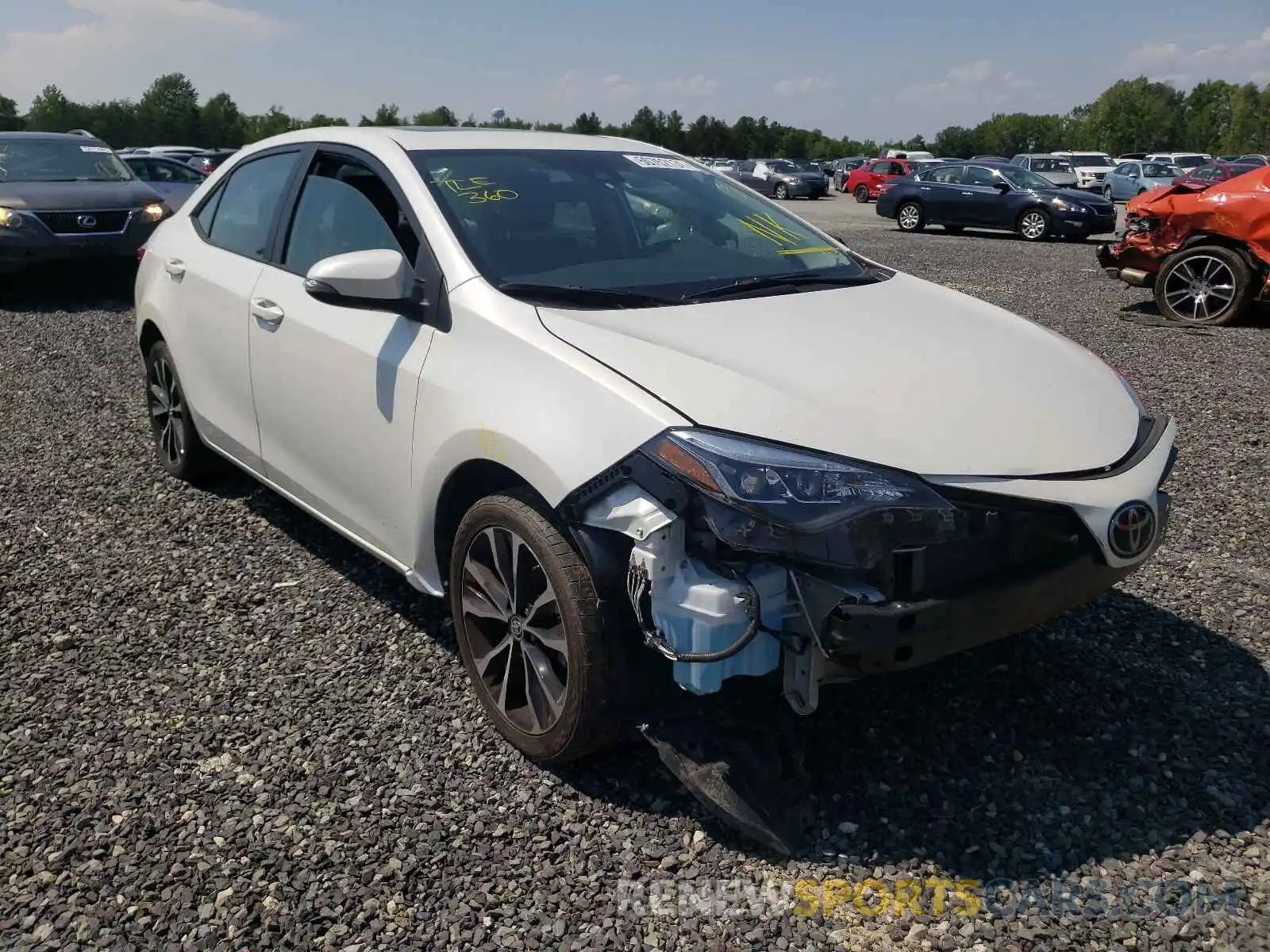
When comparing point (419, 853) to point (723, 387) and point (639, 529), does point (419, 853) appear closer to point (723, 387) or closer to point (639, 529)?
point (639, 529)

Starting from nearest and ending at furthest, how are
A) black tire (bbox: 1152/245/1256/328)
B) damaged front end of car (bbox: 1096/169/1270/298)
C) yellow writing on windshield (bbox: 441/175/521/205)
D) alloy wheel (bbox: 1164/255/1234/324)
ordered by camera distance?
yellow writing on windshield (bbox: 441/175/521/205)
damaged front end of car (bbox: 1096/169/1270/298)
black tire (bbox: 1152/245/1256/328)
alloy wheel (bbox: 1164/255/1234/324)

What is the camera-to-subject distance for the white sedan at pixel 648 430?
227cm

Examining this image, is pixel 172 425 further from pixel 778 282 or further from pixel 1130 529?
pixel 1130 529

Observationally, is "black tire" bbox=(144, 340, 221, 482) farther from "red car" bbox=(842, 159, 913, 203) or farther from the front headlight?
"red car" bbox=(842, 159, 913, 203)

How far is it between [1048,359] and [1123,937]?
1.54 meters

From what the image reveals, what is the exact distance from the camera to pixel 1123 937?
7.24ft

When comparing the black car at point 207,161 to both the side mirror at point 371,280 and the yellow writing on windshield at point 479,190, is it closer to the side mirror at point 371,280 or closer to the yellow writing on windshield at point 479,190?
the yellow writing on windshield at point 479,190

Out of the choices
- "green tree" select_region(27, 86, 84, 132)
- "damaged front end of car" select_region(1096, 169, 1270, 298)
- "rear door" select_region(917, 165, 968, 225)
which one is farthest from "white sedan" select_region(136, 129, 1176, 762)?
"green tree" select_region(27, 86, 84, 132)

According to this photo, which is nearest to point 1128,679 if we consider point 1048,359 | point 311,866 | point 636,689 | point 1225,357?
point 1048,359

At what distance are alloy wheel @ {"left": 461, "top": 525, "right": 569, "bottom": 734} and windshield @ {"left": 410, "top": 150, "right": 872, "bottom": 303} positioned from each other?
80 centimetres

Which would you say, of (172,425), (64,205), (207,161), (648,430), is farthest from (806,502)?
(207,161)

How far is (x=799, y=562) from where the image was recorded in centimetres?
226

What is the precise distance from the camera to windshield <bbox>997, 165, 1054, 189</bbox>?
19953mm

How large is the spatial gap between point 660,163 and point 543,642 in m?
2.14
